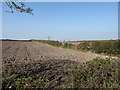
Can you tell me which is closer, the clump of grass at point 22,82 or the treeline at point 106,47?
the clump of grass at point 22,82

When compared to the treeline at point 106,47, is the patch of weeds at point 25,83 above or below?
below

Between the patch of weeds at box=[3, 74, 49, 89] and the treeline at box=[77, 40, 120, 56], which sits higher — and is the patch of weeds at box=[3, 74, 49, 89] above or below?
below

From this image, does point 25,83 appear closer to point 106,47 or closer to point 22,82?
point 22,82

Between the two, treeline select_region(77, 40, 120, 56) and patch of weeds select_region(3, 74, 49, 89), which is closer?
patch of weeds select_region(3, 74, 49, 89)

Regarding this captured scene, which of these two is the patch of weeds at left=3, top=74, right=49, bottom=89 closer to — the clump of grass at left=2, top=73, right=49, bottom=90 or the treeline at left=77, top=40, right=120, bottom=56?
the clump of grass at left=2, top=73, right=49, bottom=90

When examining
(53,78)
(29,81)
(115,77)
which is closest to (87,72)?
(115,77)

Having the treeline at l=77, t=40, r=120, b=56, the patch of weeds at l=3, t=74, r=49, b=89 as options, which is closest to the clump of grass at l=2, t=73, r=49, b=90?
the patch of weeds at l=3, t=74, r=49, b=89

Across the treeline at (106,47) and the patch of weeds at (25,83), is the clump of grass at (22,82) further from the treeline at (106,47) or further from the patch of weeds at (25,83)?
the treeline at (106,47)

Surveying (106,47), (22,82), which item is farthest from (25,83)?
(106,47)

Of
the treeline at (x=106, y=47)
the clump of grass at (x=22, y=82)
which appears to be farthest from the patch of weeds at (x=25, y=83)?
the treeline at (x=106, y=47)

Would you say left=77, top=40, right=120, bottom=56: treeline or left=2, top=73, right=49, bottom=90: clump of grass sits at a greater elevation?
left=77, top=40, right=120, bottom=56: treeline

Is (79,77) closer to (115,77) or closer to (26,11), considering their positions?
(115,77)

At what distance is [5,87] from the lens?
307 cm

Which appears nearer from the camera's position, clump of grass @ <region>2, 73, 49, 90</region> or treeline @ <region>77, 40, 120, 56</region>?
clump of grass @ <region>2, 73, 49, 90</region>
